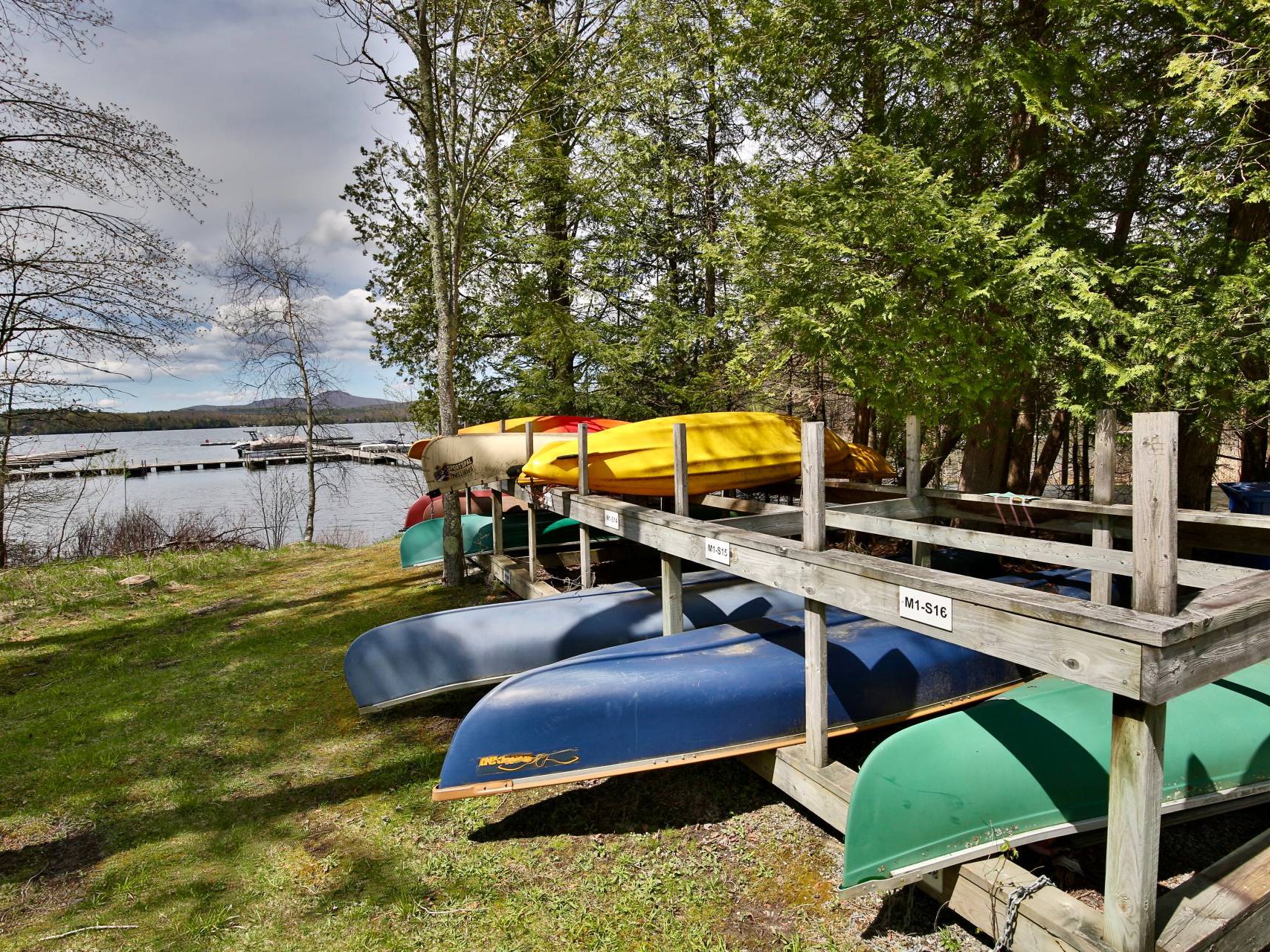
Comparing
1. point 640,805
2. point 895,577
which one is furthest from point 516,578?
point 895,577

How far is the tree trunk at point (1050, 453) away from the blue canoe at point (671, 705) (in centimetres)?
601

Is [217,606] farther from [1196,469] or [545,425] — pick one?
[1196,469]

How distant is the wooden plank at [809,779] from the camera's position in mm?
Result: 2773

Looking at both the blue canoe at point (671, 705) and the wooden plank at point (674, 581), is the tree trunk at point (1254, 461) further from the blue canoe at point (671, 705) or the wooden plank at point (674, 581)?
the wooden plank at point (674, 581)

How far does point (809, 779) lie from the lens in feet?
9.60

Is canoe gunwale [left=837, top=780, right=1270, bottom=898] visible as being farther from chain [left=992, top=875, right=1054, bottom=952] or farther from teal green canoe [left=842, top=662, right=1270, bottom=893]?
chain [left=992, top=875, right=1054, bottom=952]

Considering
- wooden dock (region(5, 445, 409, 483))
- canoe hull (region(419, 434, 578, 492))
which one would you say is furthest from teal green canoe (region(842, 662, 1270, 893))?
wooden dock (region(5, 445, 409, 483))

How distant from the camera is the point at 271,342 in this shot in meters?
14.8

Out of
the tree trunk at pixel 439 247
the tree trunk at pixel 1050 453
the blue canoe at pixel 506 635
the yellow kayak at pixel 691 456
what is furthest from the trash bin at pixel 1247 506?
the tree trunk at pixel 439 247

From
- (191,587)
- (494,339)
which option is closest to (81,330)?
(191,587)

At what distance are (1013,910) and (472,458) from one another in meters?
5.18

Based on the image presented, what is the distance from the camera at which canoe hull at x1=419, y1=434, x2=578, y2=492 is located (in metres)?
6.16

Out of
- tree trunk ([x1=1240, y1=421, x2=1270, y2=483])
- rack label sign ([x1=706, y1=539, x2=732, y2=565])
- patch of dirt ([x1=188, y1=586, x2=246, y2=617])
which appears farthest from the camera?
tree trunk ([x1=1240, y1=421, x2=1270, y2=483])

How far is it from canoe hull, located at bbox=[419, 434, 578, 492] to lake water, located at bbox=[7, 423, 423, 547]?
5.57 metres
